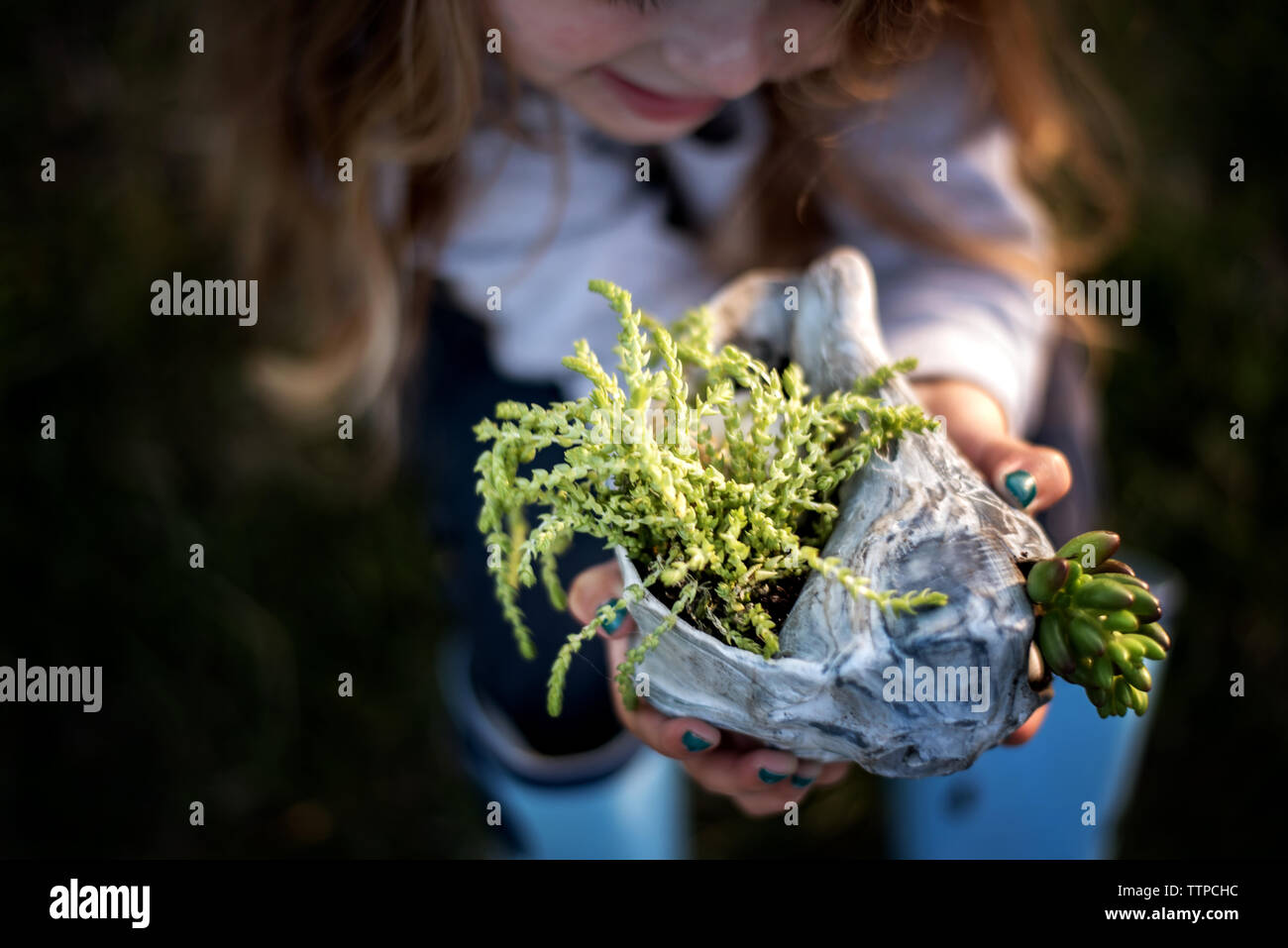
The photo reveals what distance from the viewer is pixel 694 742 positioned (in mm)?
892

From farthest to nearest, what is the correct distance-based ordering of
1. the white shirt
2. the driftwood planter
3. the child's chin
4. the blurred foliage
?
the blurred foliage, the white shirt, the child's chin, the driftwood planter

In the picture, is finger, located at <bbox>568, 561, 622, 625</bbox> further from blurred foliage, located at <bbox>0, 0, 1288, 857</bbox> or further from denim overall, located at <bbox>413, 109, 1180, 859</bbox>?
blurred foliage, located at <bbox>0, 0, 1288, 857</bbox>

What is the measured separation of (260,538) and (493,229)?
44.1 inches

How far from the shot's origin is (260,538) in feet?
7.12

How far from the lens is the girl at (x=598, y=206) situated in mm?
1029

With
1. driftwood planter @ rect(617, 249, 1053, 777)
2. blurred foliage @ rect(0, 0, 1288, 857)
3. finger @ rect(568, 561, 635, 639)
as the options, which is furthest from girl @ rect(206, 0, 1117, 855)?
blurred foliage @ rect(0, 0, 1288, 857)

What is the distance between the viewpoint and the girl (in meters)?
1.03

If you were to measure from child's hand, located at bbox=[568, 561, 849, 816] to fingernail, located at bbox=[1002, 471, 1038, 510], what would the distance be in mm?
316

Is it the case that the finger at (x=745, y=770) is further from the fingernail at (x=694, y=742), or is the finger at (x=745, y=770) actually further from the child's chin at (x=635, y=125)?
the child's chin at (x=635, y=125)

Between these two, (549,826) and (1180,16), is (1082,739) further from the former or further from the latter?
(1180,16)

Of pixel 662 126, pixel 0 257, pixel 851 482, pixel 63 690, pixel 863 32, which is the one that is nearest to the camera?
pixel 851 482

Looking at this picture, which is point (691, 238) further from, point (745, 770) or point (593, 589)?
point (745, 770)

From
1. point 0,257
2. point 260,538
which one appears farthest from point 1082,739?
point 0,257

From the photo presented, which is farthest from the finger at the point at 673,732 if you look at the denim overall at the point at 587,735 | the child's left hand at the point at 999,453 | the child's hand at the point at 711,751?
the denim overall at the point at 587,735
